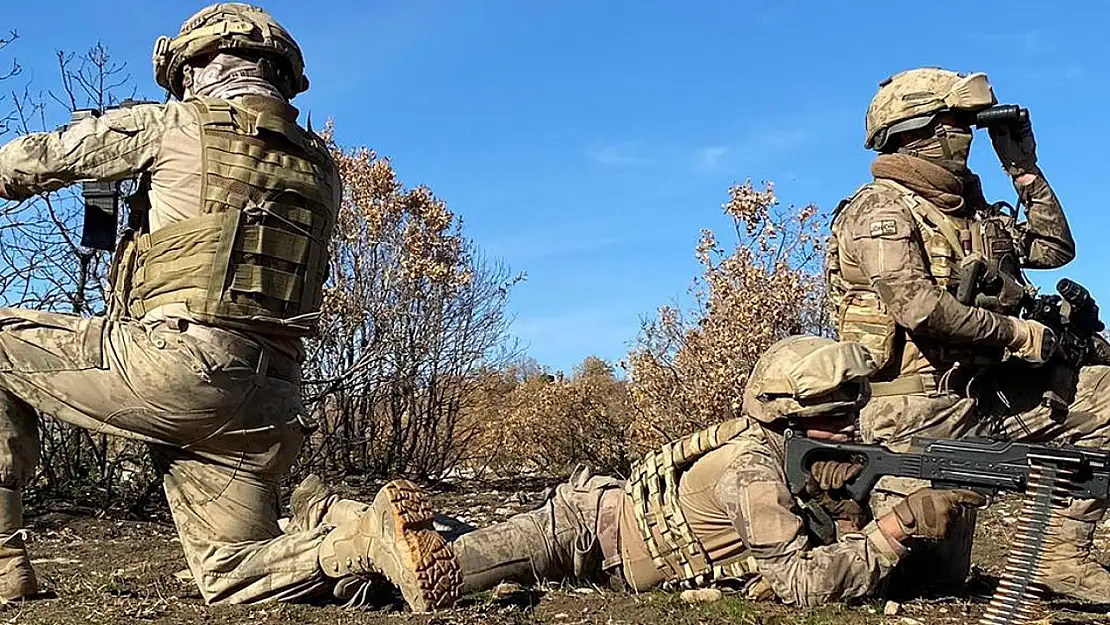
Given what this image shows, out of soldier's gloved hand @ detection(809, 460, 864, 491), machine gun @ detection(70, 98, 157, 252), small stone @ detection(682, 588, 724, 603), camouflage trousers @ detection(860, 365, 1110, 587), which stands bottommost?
small stone @ detection(682, 588, 724, 603)

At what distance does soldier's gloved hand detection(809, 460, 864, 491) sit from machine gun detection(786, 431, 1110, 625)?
0.09 ft

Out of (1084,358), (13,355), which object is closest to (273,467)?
(13,355)

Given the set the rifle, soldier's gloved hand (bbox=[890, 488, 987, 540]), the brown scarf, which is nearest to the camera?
the rifle

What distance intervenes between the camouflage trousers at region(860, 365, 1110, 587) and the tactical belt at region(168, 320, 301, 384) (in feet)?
8.42

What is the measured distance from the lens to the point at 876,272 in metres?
5.35

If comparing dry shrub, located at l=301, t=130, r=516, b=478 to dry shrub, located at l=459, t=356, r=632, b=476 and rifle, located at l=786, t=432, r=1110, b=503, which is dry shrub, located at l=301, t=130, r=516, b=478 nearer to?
dry shrub, located at l=459, t=356, r=632, b=476

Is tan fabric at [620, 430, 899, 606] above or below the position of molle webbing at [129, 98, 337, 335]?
below

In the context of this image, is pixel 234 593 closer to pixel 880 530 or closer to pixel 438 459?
pixel 880 530

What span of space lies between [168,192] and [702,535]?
7.72 feet

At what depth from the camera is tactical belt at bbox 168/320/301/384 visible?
4273 mm

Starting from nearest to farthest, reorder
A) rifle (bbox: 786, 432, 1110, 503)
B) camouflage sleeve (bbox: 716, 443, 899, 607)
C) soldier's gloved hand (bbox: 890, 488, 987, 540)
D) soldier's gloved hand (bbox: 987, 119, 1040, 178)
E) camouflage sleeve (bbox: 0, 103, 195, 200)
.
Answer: rifle (bbox: 786, 432, 1110, 503) → soldier's gloved hand (bbox: 890, 488, 987, 540) → camouflage sleeve (bbox: 716, 443, 899, 607) → camouflage sleeve (bbox: 0, 103, 195, 200) → soldier's gloved hand (bbox: 987, 119, 1040, 178)

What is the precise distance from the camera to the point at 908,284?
5.24 m

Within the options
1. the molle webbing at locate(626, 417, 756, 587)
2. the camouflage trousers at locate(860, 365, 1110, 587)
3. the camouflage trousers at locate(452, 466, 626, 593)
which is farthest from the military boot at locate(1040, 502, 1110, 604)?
the camouflage trousers at locate(452, 466, 626, 593)

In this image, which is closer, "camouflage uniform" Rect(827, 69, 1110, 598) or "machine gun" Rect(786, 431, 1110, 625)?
"machine gun" Rect(786, 431, 1110, 625)
